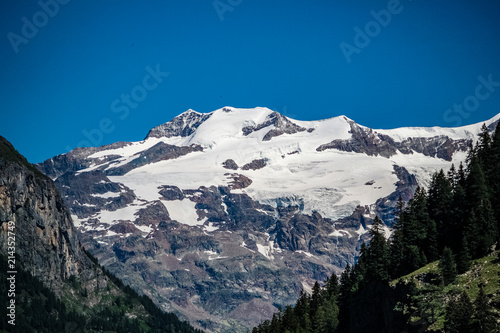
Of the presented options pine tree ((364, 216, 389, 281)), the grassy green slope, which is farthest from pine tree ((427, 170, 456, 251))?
the grassy green slope

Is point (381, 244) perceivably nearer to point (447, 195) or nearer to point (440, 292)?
point (447, 195)

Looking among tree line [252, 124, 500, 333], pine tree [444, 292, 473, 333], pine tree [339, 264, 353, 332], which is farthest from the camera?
pine tree [339, 264, 353, 332]

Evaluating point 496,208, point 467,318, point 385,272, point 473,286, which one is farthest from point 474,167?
point 467,318

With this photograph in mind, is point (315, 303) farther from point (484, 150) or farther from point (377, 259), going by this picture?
point (484, 150)

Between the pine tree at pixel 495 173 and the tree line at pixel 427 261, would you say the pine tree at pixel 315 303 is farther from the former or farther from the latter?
the pine tree at pixel 495 173

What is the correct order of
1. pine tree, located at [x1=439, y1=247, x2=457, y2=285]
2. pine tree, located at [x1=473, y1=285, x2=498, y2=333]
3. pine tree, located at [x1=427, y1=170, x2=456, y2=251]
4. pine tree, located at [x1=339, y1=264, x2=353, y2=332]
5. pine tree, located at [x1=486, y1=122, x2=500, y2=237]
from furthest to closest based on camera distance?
pine tree, located at [x1=339, y1=264, x2=353, y2=332] < pine tree, located at [x1=427, y1=170, x2=456, y2=251] < pine tree, located at [x1=486, y1=122, x2=500, y2=237] < pine tree, located at [x1=439, y1=247, x2=457, y2=285] < pine tree, located at [x1=473, y1=285, x2=498, y2=333]

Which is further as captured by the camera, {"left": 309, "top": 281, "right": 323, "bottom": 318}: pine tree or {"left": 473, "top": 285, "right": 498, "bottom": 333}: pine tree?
{"left": 309, "top": 281, "right": 323, "bottom": 318}: pine tree

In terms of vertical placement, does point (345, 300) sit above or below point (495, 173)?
below

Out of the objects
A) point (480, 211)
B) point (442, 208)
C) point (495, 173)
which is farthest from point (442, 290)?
point (495, 173)

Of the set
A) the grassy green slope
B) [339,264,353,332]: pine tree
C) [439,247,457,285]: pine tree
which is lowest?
the grassy green slope

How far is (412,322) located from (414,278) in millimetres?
8852

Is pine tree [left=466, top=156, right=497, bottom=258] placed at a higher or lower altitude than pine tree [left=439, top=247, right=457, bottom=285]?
higher

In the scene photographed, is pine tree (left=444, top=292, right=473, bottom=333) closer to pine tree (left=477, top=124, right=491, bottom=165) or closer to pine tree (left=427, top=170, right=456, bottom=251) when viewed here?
pine tree (left=427, top=170, right=456, bottom=251)

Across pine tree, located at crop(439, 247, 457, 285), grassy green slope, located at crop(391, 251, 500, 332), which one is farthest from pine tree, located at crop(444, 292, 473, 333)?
pine tree, located at crop(439, 247, 457, 285)
